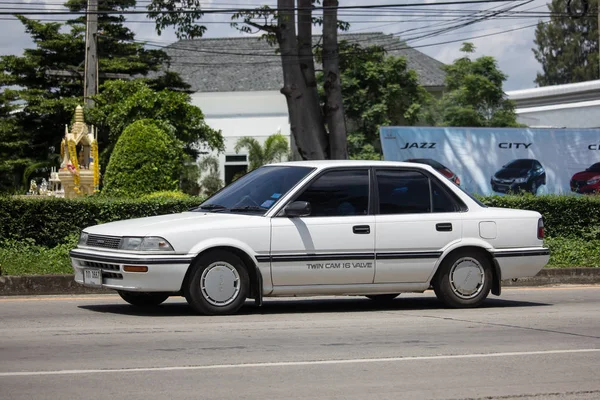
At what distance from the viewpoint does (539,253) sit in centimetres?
1196

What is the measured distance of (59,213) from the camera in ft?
54.4

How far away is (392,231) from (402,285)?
0.62 metres

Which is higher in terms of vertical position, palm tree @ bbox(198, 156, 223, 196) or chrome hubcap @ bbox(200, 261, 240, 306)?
palm tree @ bbox(198, 156, 223, 196)

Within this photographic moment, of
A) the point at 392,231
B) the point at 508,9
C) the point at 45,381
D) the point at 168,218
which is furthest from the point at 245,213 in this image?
the point at 508,9

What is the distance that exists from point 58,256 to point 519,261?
7281 millimetres

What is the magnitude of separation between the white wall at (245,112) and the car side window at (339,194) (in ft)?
158

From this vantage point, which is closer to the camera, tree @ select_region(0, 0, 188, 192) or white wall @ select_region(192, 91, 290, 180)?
tree @ select_region(0, 0, 188, 192)

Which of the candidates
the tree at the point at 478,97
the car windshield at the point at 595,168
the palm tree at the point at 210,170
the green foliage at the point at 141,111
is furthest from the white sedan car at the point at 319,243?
the palm tree at the point at 210,170

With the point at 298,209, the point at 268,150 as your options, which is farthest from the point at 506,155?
the point at 268,150

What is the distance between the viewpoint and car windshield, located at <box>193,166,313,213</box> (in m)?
11.0

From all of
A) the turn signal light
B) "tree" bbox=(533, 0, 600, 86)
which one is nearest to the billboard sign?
the turn signal light

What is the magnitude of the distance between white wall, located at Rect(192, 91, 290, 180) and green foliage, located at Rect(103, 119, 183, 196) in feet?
122

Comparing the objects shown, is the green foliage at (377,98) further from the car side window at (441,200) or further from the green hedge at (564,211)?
the car side window at (441,200)

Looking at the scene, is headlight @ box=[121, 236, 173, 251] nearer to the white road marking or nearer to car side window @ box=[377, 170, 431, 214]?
car side window @ box=[377, 170, 431, 214]
